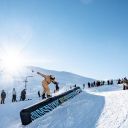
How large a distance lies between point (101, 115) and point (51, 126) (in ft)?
7.72

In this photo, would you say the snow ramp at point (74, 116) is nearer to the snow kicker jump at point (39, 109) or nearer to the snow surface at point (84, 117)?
the snow surface at point (84, 117)

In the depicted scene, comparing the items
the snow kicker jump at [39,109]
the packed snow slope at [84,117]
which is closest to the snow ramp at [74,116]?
the packed snow slope at [84,117]

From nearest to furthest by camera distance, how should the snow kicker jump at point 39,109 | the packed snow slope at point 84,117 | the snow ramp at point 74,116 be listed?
the packed snow slope at point 84,117, the snow ramp at point 74,116, the snow kicker jump at point 39,109

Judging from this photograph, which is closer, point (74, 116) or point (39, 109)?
point (74, 116)

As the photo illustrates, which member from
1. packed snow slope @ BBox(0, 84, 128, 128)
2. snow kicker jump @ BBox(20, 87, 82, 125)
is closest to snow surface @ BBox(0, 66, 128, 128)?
packed snow slope @ BBox(0, 84, 128, 128)

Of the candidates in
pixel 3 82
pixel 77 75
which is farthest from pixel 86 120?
pixel 77 75

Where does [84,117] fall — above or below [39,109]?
below

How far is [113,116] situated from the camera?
1389cm

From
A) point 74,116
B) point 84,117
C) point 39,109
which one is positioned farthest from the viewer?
point 39,109

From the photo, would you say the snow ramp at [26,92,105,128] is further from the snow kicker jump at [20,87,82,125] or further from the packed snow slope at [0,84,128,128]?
the snow kicker jump at [20,87,82,125]

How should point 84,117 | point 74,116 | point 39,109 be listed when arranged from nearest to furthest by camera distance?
point 84,117
point 74,116
point 39,109

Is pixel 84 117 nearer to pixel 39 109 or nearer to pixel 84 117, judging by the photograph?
pixel 84 117

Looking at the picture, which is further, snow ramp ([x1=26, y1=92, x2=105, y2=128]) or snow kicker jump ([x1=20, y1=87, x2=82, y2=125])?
snow kicker jump ([x1=20, y1=87, x2=82, y2=125])

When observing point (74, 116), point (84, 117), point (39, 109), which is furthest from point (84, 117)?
point (39, 109)
